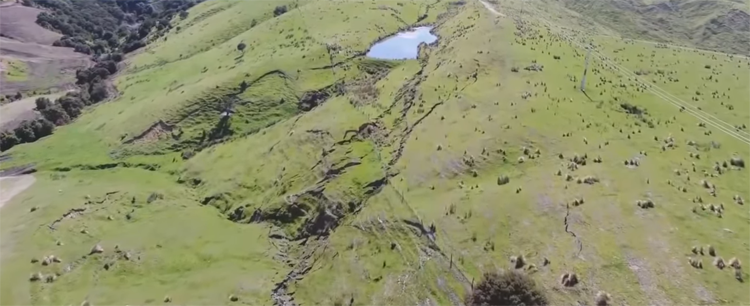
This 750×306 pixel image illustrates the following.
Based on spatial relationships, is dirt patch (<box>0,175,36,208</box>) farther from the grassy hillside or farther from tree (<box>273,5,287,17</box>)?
the grassy hillside

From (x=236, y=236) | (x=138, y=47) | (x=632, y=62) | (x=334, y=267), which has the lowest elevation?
(x=138, y=47)

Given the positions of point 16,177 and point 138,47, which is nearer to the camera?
point 16,177

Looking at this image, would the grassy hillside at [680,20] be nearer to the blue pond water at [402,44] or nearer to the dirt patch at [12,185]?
the blue pond water at [402,44]

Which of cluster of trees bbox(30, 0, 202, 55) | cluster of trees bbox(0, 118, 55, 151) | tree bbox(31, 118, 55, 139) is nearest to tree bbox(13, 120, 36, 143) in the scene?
cluster of trees bbox(0, 118, 55, 151)

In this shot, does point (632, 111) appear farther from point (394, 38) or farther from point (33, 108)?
point (33, 108)

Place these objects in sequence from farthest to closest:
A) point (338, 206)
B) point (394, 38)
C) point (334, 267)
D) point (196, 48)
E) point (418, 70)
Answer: point (196, 48) → point (394, 38) → point (418, 70) → point (338, 206) → point (334, 267)

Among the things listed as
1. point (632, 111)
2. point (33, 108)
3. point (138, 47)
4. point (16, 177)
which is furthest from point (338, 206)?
point (138, 47)
